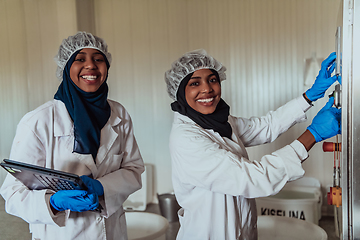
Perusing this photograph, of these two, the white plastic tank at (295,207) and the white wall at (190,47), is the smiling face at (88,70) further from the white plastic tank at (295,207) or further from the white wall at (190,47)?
the white plastic tank at (295,207)

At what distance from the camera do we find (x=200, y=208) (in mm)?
1474

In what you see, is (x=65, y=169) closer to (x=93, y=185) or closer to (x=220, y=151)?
(x=93, y=185)

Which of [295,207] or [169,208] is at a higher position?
[295,207]

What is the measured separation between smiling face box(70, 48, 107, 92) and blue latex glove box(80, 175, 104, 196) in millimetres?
416

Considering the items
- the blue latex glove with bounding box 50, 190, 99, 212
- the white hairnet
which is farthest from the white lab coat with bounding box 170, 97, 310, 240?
the white hairnet

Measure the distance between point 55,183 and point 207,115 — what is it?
2.43ft

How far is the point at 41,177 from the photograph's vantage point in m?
1.23

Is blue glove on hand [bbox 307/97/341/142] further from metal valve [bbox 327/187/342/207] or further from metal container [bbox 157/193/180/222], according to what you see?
metal container [bbox 157/193/180/222]

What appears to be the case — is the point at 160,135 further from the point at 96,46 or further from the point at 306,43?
the point at 96,46

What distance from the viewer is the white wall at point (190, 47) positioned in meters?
2.91

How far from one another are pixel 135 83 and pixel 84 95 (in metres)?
2.27

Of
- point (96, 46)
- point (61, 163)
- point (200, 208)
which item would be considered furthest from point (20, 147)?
point (200, 208)

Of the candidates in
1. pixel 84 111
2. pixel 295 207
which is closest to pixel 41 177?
pixel 84 111

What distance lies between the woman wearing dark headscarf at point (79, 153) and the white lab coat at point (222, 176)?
0.30 m
